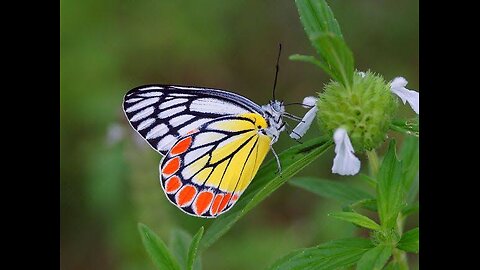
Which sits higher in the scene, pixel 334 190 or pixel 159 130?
pixel 159 130

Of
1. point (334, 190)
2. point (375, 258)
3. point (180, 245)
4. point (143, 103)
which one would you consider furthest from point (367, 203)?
point (143, 103)

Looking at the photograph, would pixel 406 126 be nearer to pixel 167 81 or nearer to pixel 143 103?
pixel 143 103

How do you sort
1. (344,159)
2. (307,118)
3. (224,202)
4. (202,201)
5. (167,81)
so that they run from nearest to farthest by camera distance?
(344,159), (307,118), (224,202), (202,201), (167,81)

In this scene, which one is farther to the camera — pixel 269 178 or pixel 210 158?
pixel 210 158

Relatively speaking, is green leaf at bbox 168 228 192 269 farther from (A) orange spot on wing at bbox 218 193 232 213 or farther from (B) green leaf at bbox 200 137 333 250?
(B) green leaf at bbox 200 137 333 250

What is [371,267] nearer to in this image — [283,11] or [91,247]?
[91,247]

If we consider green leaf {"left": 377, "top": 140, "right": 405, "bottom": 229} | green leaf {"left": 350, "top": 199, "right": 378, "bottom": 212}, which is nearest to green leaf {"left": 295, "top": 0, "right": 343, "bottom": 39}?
green leaf {"left": 377, "top": 140, "right": 405, "bottom": 229}

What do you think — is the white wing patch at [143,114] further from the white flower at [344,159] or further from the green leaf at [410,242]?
the green leaf at [410,242]
